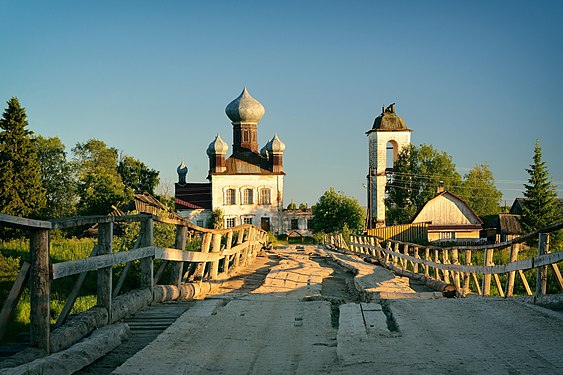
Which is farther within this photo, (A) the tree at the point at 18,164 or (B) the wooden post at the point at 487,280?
(A) the tree at the point at 18,164

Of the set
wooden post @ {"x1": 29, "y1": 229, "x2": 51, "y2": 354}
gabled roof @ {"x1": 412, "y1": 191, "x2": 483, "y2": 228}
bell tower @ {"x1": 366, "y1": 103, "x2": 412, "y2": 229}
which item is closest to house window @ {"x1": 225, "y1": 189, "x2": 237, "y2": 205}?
bell tower @ {"x1": 366, "y1": 103, "x2": 412, "y2": 229}

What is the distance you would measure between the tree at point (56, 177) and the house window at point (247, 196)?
17.8 m

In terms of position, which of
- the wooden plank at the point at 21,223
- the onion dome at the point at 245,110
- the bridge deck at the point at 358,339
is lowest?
the bridge deck at the point at 358,339

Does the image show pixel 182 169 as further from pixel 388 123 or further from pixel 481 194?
pixel 481 194

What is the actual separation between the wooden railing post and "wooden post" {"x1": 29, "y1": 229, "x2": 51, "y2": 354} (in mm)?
1567

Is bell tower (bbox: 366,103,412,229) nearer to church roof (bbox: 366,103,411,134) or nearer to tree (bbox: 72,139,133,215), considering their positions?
church roof (bbox: 366,103,411,134)

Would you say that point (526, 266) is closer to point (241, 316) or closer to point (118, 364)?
point (241, 316)

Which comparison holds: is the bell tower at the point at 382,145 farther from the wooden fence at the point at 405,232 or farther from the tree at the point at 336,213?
the wooden fence at the point at 405,232

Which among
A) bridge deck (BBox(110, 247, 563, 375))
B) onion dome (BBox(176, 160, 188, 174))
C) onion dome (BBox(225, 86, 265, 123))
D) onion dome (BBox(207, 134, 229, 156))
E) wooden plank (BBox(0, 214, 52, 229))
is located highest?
onion dome (BBox(225, 86, 265, 123))

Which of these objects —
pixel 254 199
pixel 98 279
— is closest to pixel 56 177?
pixel 254 199

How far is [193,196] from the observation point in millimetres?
84000

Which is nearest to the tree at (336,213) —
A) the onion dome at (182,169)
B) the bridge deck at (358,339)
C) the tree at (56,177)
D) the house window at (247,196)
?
the house window at (247,196)

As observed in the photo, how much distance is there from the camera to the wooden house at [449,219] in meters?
68.9

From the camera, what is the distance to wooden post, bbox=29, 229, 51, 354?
5.30 m
